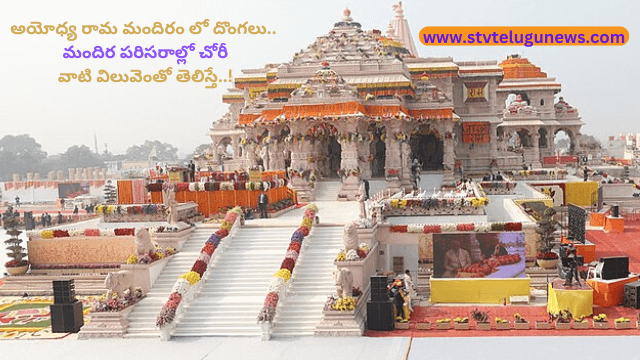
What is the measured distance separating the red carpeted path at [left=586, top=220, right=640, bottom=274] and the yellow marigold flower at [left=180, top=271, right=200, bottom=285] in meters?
14.2

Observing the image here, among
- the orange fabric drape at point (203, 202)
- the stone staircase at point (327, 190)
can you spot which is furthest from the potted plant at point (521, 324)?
the stone staircase at point (327, 190)

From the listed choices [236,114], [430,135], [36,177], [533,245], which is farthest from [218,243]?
[36,177]

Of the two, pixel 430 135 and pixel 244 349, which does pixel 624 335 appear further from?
pixel 430 135

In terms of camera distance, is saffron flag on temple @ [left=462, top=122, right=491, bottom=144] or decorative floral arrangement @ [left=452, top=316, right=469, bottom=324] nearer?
decorative floral arrangement @ [left=452, top=316, right=469, bottom=324]

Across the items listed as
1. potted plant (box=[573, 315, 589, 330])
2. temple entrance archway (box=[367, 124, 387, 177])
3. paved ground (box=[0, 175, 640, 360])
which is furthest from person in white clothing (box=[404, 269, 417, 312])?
temple entrance archway (box=[367, 124, 387, 177])

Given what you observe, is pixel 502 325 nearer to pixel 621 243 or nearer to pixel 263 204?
pixel 263 204

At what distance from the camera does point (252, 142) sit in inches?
1454

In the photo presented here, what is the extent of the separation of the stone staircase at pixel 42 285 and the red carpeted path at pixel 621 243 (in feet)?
59.3

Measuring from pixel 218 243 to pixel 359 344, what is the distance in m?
6.86

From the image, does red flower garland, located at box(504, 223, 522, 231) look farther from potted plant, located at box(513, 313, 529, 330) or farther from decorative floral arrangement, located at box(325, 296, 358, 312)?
decorative floral arrangement, located at box(325, 296, 358, 312)

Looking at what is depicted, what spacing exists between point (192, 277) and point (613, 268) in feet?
37.7

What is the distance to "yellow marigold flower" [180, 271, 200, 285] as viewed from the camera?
17484 mm

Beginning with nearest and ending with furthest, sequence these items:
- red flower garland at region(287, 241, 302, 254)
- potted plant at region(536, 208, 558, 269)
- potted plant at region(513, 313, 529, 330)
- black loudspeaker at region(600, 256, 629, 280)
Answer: potted plant at region(513, 313, 529, 330), black loudspeaker at region(600, 256, 629, 280), red flower garland at region(287, 241, 302, 254), potted plant at region(536, 208, 558, 269)

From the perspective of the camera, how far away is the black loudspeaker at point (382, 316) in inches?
627
